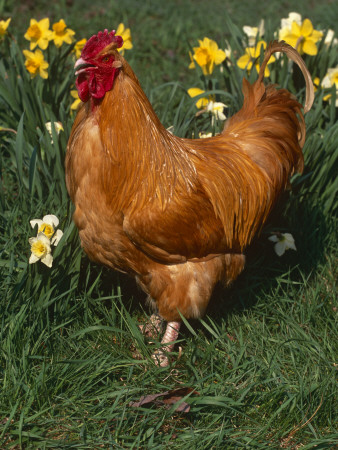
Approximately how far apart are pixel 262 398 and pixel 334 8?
6.23 meters

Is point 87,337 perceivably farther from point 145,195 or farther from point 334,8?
point 334,8

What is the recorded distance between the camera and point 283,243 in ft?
11.7

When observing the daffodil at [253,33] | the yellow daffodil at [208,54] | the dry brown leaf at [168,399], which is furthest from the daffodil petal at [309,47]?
the dry brown leaf at [168,399]

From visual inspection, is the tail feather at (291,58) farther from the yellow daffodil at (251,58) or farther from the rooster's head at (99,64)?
the rooster's head at (99,64)

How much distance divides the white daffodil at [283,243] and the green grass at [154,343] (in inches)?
4.5

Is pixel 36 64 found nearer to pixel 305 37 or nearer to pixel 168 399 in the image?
pixel 305 37

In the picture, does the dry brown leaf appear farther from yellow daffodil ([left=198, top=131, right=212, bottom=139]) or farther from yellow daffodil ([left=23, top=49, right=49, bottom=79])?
yellow daffodil ([left=23, top=49, right=49, bottom=79])

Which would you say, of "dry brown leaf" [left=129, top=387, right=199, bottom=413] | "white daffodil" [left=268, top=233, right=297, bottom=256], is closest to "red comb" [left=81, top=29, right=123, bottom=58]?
"dry brown leaf" [left=129, top=387, right=199, bottom=413]

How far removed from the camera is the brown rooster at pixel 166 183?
8.40 ft

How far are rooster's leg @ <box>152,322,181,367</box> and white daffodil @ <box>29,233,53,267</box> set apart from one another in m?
0.82

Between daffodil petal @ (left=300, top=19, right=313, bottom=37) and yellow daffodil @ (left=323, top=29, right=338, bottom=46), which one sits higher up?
daffodil petal @ (left=300, top=19, right=313, bottom=37)

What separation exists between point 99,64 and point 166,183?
25.3 inches

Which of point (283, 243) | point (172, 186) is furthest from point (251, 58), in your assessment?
point (172, 186)

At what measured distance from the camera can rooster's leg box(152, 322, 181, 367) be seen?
10.2 ft
